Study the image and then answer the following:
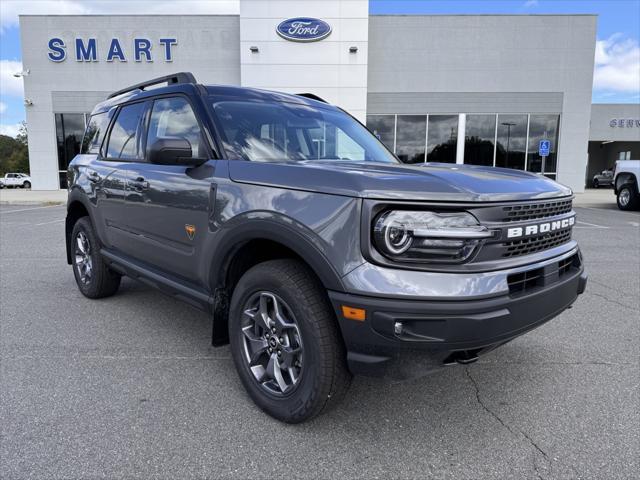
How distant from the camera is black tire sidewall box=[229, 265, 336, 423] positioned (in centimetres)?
226

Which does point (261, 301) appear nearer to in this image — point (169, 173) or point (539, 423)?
point (169, 173)

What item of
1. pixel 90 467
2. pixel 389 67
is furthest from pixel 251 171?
pixel 389 67

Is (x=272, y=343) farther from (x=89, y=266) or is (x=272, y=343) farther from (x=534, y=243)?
(x=89, y=266)

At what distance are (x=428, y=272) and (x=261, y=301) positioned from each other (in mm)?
995

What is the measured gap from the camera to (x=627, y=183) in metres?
15.3

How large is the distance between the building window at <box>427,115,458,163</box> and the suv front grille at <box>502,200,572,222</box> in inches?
863

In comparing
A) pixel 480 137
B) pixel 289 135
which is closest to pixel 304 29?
pixel 480 137

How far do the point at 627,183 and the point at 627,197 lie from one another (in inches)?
19.2

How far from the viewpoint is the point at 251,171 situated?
2600 millimetres

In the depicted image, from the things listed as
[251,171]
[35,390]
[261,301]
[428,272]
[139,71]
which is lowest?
[35,390]

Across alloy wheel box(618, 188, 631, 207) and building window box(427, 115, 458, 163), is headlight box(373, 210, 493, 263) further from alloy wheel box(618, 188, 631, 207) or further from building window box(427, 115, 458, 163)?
building window box(427, 115, 458, 163)

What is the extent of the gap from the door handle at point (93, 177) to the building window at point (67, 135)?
2259 cm

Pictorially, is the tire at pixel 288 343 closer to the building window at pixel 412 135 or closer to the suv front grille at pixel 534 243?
the suv front grille at pixel 534 243

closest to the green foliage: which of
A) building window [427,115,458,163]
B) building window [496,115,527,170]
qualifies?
building window [427,115,458,163]
